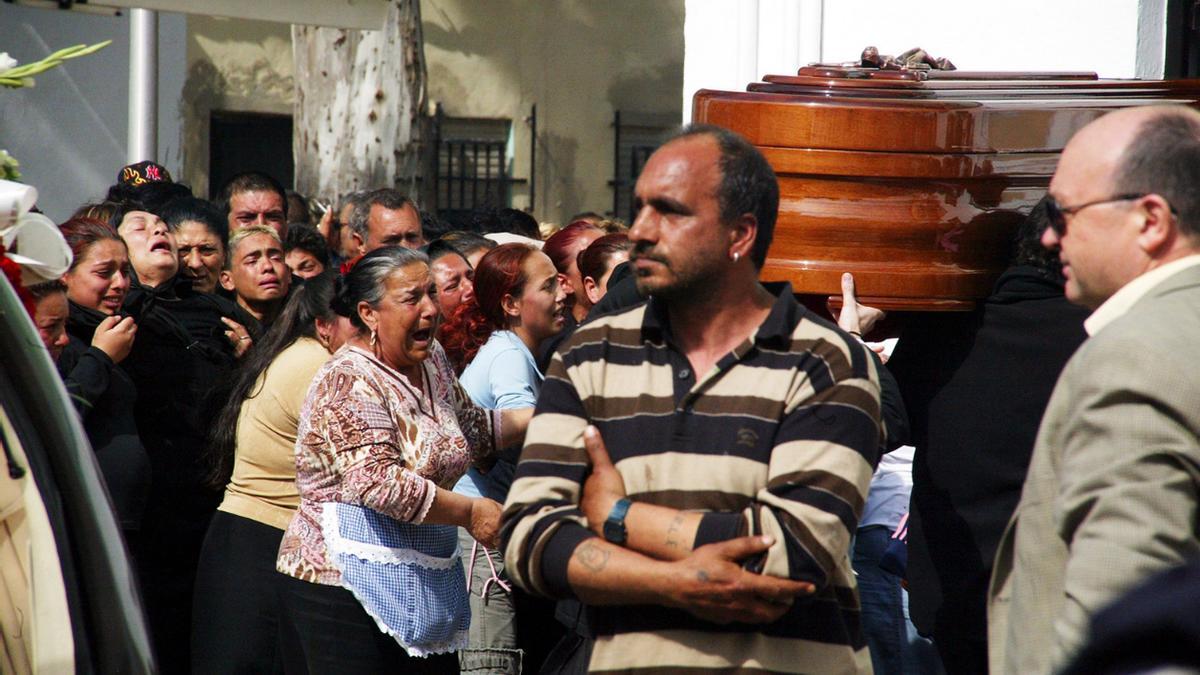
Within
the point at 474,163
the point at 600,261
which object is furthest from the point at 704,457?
the point at 474,163

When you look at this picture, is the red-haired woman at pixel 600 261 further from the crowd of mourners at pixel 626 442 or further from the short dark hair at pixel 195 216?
the short dark hair at pixel 195 216

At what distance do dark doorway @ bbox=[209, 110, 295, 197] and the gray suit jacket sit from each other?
14725 millimetres

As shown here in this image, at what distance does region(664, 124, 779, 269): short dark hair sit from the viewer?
2.74 m

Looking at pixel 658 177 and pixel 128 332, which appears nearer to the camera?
pixel 658 177

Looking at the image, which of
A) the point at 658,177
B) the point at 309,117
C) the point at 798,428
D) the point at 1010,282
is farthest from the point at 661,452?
the point at 309,117

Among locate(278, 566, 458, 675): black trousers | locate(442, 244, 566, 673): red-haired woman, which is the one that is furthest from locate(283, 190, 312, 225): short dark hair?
locate(278, 566, 458, 675): black trousers

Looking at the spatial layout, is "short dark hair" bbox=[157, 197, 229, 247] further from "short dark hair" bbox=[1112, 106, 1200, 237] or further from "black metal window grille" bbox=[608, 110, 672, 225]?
"black metal window grille" bbox=[608, 110, 672, 225]

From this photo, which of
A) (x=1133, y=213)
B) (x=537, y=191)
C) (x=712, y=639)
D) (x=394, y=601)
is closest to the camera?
(x=1133, y=213)

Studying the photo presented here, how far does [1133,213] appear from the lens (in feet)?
7.66

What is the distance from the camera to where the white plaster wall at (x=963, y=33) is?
5430 millimetres

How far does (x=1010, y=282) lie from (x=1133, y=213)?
124cm

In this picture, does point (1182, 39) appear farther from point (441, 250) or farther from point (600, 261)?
point (441, 250)

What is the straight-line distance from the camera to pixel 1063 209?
7.97ft

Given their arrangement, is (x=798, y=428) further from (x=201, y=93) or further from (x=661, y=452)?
(x=201, y=93)
